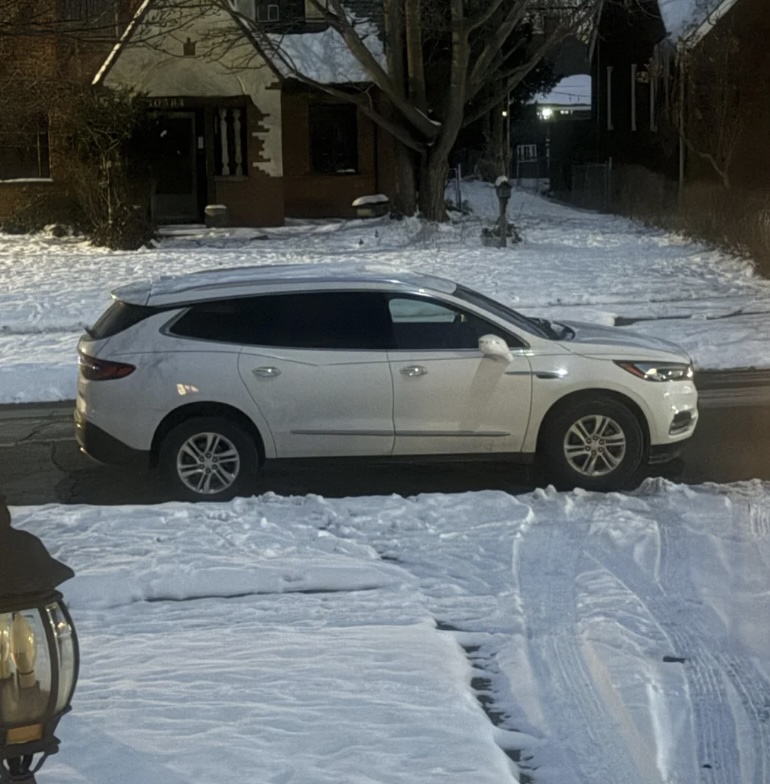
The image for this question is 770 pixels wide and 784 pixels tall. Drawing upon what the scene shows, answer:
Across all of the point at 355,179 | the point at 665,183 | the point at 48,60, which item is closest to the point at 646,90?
the point at 665,183

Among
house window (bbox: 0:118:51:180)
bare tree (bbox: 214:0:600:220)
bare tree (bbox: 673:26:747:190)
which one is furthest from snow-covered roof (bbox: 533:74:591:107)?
house window (bbox: 0:118:51:180)

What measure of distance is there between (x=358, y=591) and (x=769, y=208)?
1593 cm

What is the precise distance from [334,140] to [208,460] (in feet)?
84.0

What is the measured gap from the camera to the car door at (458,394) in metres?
8.98

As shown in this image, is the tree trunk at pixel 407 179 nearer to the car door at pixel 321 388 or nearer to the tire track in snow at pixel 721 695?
the car door at pixel 321 388

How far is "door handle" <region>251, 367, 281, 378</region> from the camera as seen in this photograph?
890 cm

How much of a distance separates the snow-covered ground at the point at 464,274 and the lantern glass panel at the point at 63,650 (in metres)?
10.3

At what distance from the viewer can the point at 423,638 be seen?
596cm

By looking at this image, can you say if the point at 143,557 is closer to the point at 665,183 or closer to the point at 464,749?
A: the point at 464,749

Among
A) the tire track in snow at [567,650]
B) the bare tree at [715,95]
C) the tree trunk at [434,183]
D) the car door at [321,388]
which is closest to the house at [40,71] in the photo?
the car door at [321,388]

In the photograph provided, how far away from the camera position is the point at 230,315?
30.0 feet

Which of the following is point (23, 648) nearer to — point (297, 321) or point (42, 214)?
point (297, 321)

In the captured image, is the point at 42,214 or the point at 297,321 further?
the point at 42,214

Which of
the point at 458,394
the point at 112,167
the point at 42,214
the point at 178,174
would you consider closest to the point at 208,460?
the point at 458,394
